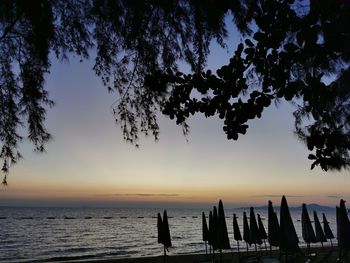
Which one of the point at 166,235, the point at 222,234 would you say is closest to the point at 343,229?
the point at 222,234

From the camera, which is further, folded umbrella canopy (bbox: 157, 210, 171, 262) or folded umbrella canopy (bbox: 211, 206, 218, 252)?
folded umbrella canopy (bbox: 157, 210, 171, 262)

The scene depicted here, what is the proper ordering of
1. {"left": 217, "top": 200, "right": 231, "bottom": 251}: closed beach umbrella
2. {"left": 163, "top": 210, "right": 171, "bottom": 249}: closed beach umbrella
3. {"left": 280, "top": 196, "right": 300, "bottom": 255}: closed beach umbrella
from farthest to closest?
{"left": 163, "top": 210, "right": 171, "bottom": 249}: closed beach umbrella, {"left": 217, "top": 200, "right": 231, "bottom": 251}: closed beach umbrella, {"left": 280, "top": 196, "right": 300, "bottom": 255}: closed beach umbrella

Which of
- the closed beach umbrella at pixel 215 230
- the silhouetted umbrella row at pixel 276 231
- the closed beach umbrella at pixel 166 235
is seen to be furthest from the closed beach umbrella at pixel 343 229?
the closed beach umbrella at pixel 166 235

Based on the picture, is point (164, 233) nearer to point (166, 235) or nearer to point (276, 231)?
point (166, 235)

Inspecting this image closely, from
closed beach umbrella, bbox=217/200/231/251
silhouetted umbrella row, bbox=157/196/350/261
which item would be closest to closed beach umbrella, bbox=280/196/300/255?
silhouetted umbrella row, bbox=157/196/350/261

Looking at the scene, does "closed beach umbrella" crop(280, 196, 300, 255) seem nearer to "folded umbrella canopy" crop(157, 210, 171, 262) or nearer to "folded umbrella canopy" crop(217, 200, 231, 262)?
"folded umbrella canopy" crop(217, 200, 231, 262)

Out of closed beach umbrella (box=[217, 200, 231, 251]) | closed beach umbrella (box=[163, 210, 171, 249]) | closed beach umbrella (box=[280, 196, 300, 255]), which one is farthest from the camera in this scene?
closed beach umbrella (box=[163, 210, 171, 249])

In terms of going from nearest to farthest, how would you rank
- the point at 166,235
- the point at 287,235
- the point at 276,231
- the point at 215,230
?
the point at 287,235
the point at 276,231
the point at 215,230
the point at 166,235

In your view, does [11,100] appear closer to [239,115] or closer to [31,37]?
[31,37]

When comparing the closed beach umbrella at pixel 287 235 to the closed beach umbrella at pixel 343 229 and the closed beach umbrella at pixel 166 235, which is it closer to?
the closed beach umbrella at pixel 343 229

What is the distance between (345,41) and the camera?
2639 mm

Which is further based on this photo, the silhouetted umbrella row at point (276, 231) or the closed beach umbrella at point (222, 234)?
the closed beach umbrella at point (222, 234)

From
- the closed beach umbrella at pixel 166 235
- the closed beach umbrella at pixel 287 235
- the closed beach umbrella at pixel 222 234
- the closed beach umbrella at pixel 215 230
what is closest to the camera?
the closed beach umbrella at pixel 287 235

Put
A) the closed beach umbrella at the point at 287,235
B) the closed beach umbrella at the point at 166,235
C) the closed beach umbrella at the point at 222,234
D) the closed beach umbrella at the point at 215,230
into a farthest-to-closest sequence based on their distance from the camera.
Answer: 1. the closed beach umbrella at the point at 166,235
2. the closed beach umbrella at the point at 215,230
3. the closed beach umbrella at the point at 222,234
4. the closed beach umbrella at the point at 287,235
